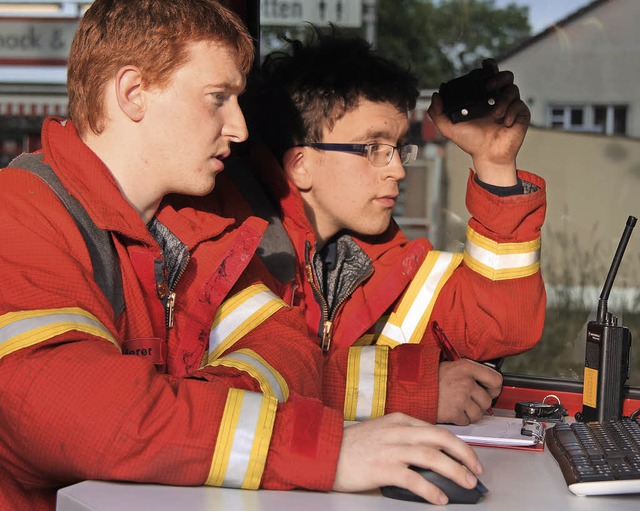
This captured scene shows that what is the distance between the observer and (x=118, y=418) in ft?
4.73

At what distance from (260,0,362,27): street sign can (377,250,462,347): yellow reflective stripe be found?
1199 millimetres

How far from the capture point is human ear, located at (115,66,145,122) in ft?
6.19

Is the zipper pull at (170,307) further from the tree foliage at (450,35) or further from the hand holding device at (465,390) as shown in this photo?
the tree foliage at (450,35)

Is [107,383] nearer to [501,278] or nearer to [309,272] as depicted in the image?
[309,272]

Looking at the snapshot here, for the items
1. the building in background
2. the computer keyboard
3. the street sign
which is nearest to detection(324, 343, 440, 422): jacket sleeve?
the computer keyboard

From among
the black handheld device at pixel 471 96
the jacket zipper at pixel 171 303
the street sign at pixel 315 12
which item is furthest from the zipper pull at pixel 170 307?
the street sign at pixel 315 12

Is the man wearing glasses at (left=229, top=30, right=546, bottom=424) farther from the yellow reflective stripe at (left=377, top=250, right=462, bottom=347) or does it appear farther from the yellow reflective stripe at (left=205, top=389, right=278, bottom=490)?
the yellow reflective stripe at (left=205, top=389, right=278, bottom=490)

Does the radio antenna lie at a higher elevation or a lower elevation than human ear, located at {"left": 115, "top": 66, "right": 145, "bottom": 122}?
lower

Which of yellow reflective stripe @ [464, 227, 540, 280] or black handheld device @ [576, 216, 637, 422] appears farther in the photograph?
yellow reflective stripe @ [464, 227, 540, 280]

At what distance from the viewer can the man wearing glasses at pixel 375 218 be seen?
2.37 metres

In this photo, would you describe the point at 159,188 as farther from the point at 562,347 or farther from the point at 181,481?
the point at 562,347

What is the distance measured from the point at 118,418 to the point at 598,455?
77 centimetres

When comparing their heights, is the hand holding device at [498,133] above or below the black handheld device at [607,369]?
above

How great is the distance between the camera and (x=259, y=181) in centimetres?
250
